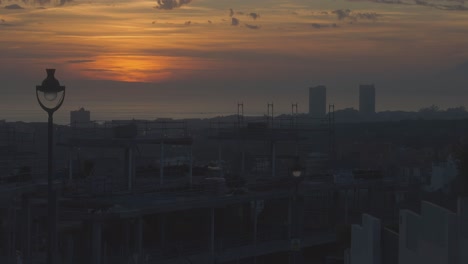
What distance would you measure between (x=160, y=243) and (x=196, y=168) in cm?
952

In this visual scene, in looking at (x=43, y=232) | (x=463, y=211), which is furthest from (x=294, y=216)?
(x=463, y=211)

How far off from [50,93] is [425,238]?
23.9ft

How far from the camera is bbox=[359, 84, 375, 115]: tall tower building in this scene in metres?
132

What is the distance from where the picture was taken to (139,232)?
25234 millimetres

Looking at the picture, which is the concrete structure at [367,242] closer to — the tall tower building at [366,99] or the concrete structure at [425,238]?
the concrete structure at [425,238]

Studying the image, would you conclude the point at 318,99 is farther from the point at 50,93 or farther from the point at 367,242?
the point at 50,93

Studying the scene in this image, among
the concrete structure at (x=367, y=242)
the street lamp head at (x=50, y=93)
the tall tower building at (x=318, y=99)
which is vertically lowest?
the concrete structure at (x=367, y=242)

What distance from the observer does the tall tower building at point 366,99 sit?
132 m

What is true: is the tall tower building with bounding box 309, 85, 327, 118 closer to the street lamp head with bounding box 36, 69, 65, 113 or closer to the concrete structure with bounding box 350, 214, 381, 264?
the concrete structure with bounding box 350, 214, 381, 264

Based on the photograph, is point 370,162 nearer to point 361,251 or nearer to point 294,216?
point 294,216

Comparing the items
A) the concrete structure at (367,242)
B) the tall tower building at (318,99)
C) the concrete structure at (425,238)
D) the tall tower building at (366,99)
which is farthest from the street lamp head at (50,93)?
the tall tower building at (366,99)

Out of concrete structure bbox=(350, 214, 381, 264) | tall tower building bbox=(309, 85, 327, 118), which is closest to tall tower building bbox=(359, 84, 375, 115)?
tall tower building bbox=(309, 85, 327, 118)

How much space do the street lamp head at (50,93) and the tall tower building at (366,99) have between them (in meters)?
120

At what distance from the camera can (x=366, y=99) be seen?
133000 mm
